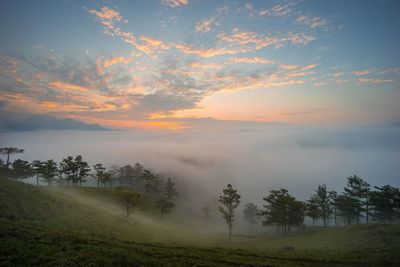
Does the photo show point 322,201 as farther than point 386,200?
Yes

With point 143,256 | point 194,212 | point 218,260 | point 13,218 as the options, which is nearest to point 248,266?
point 218,260

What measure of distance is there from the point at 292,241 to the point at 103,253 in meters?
49.1

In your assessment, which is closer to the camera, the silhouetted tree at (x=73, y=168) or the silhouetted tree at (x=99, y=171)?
the silhouetted tree at (x=73, y=168)

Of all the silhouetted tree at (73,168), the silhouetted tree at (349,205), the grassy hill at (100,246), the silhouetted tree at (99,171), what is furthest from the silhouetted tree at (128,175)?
the silhouetted tree at (349,205)

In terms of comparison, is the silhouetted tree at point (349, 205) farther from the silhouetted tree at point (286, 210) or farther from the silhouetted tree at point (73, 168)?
the silhouetted tree at point (73, 168)

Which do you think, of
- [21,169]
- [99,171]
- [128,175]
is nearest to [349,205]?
[99,171]

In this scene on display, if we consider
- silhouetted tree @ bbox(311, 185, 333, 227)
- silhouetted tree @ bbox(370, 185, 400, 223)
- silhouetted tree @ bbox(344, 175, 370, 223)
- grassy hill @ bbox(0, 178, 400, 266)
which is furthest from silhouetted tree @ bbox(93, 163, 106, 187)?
silhouetted tree @ bbox(370, 185, 400, 223)

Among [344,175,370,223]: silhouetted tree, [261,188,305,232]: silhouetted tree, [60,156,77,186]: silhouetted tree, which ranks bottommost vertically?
[261,188,305,232]: silhouetted tree

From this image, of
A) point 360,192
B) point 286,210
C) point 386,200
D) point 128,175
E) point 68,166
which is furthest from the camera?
point 128,175

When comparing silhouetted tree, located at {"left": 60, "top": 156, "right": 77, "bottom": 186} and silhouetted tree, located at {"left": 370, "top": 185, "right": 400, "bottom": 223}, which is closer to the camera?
silhouetted tree, located at {"left": 370, "top": 185, "right": 400, "bottom": 223}

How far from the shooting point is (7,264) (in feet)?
45.2

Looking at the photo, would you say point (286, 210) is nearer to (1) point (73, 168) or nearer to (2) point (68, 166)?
(1) point (73, 168)

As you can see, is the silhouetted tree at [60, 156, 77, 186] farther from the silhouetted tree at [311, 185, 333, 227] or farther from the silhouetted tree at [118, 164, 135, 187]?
the silhouetted tree at [311, 185, 333, 227]

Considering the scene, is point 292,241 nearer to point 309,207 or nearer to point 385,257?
point 309,207
